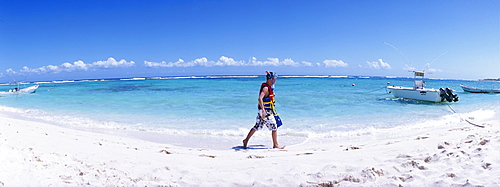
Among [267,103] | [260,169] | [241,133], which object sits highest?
[267,103]

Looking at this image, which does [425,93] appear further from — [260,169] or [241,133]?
[260,169]

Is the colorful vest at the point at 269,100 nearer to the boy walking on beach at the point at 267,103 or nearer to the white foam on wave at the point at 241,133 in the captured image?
the boy walking on beach at the point at 267,103

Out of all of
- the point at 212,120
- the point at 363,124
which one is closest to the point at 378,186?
the point at 363,124

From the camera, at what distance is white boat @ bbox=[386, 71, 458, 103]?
19.4 meters

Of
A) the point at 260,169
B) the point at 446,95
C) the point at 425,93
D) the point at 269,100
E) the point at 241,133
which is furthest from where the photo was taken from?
the point at 425,93

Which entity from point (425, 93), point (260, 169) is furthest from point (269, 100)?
point (425, 93)

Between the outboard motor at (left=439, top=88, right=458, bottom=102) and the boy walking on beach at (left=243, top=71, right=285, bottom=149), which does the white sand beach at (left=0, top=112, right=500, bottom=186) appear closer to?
the boy walking on beach at (left=243, top=71, right=285, bottom=149)

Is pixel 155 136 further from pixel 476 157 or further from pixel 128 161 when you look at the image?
pixel 476 157

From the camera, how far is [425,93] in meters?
20.5

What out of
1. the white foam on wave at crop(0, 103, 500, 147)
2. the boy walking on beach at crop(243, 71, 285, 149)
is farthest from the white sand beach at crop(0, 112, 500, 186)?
the white foam on wave at crop(0, 103, 500, 147)

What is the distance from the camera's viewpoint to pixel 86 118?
489 inches

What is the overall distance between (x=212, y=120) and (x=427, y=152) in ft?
27.2

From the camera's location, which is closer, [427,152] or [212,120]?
[427,152]

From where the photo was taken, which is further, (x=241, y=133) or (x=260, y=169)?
(x=241, y=133)
